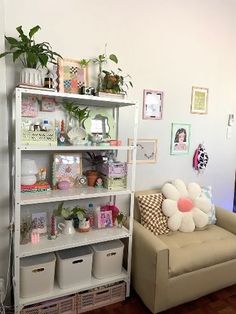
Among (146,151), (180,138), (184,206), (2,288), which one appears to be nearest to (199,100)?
(180,138)

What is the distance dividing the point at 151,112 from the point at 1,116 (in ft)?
4.31

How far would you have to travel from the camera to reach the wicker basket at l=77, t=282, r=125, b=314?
1819mm

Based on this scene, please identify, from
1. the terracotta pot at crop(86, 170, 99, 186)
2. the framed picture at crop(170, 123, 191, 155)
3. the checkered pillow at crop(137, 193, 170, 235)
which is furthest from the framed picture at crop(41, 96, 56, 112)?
the framed picture at crop(170, 123, 191, 155)

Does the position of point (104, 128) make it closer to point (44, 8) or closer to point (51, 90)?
point (51, 90)

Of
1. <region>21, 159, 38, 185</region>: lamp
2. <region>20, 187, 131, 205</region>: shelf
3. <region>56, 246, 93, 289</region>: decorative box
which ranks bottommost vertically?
<region>56, 246, 93, 289</region>: decorative box

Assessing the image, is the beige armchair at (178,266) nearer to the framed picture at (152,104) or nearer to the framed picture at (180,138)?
the framed picture at (180,138)

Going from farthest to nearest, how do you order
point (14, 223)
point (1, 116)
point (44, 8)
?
point (44, 8)
point (1, 116)
point (14, 223)

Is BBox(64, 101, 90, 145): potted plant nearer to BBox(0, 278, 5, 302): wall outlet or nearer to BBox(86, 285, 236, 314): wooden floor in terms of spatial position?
BBox(0, 278, 5, 302): wall outlet

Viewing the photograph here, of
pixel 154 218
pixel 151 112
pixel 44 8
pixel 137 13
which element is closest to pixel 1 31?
pixel 44 8

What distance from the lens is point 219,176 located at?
9.43ft

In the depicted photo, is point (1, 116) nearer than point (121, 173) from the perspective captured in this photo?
Yes

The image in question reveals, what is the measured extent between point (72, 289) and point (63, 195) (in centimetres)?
70

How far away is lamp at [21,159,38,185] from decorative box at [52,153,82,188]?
17 cm

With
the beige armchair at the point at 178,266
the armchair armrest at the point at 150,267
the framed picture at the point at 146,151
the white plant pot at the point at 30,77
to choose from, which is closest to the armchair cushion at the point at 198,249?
the beige armchair at the point at 178,266
